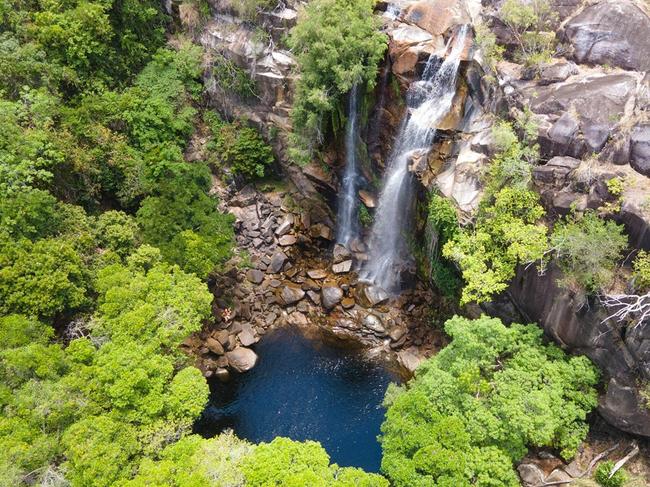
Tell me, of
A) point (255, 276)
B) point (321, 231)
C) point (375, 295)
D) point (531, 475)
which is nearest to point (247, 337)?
point (255, 276)

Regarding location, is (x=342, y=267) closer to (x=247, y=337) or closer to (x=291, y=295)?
(x=291, y=295)

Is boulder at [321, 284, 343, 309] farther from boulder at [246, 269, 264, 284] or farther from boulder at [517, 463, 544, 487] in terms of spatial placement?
boulder at [517, 463, 544, 487]

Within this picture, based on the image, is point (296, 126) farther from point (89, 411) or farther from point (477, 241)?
point (89, 411)

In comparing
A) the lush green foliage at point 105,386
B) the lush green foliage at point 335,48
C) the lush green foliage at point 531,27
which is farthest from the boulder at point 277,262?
the lush green foliage at point 531,27

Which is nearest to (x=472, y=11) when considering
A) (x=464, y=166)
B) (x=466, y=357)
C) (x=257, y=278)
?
(x=464, y=166)

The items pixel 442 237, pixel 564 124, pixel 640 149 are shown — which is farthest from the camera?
pixel 442 237
